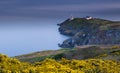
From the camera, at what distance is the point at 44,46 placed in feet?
625

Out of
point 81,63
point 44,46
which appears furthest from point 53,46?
point 81,63

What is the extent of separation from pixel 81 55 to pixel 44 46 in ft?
321

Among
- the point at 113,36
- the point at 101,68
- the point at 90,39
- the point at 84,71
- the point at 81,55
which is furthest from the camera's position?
the point at 90,39

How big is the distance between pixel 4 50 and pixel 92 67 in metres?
142

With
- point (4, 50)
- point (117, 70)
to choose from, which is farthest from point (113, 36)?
point (117, 70)

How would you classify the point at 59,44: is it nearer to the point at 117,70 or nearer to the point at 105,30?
the point at 105,30

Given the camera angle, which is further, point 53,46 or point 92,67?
point 53,46

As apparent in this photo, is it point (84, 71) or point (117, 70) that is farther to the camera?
point (117, 70)

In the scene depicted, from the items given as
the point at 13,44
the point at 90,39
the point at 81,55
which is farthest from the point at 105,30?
the point at 81,55

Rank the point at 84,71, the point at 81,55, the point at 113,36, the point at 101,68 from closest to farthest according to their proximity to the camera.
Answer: the point at 84,71
the point at 101,68
the point at 81,55
the point at 113,36

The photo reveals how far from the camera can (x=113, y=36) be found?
171500 mm

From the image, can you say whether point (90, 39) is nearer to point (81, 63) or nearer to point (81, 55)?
point (81, 55)

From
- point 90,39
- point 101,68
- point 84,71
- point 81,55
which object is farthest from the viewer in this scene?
point 90,39

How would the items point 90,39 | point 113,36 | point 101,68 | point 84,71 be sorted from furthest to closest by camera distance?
point 90,39
point 113,36
point 101,68
point 84,71
